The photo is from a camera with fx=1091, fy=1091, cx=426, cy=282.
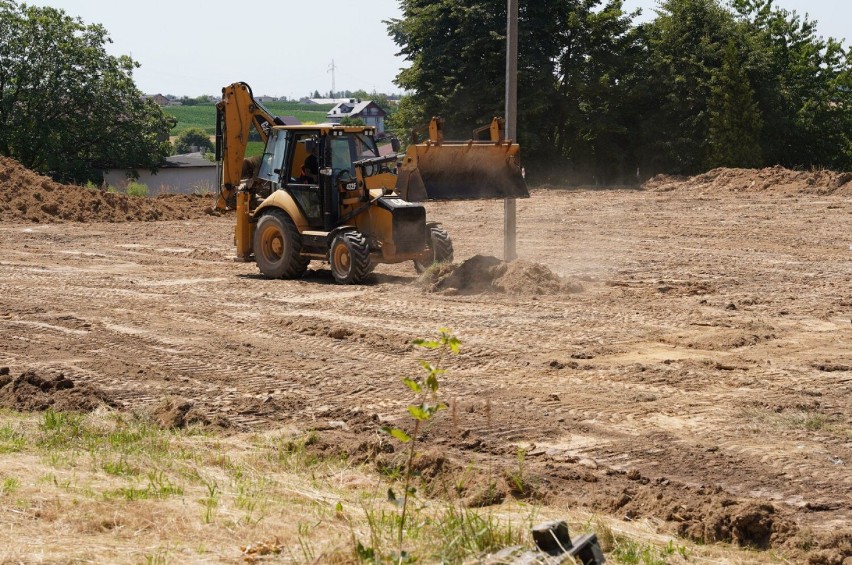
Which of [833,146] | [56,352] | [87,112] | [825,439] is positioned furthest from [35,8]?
[825,439]

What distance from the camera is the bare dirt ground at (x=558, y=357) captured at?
671 cm

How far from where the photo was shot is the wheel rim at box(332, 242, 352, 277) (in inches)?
581

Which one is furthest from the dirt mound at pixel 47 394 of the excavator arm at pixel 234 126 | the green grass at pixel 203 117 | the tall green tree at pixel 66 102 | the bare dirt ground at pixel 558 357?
the green grass at pixel 203 117

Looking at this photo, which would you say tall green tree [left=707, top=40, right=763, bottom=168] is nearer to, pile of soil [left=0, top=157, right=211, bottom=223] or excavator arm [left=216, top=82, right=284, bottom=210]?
pile of soil [left=0, top=157, right=211, bottom=223]

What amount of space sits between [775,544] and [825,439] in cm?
197

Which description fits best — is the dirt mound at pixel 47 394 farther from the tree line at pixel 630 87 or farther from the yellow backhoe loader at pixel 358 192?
the tree line at pixel 630 87

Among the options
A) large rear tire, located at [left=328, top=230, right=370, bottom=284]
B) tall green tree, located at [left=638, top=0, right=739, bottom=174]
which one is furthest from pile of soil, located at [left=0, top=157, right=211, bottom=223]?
tall green tree, located at [left=638, top=0, right=739, bottom=174]

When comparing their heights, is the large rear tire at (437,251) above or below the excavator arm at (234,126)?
below

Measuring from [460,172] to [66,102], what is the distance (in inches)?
1357

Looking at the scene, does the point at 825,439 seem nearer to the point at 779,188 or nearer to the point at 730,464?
the point at 730,464

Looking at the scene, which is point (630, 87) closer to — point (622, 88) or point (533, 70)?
point (622, 88)

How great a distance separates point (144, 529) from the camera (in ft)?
17.3

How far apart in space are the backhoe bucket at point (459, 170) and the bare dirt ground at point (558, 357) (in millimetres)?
1077

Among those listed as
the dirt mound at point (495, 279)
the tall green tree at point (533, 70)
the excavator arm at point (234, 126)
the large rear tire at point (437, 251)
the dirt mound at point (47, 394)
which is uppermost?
the tall green tree at point (533, 70)
